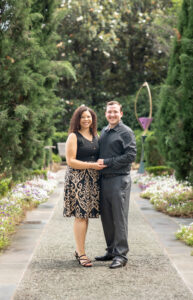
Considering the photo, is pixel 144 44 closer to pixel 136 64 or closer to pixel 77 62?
pixel 136 64

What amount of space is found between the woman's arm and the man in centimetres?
9

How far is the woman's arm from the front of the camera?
220 inches

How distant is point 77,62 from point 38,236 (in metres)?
24.5


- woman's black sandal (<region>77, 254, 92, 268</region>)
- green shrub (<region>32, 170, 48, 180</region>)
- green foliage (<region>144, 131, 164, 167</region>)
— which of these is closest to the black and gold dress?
woman's black sandal (<region>77, 254, 92, 268</region>)

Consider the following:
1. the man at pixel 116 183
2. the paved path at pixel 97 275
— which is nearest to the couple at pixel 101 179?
the man at pixel 116 183

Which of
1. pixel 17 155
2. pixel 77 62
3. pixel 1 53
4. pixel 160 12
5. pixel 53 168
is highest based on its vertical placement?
pixel 160 12

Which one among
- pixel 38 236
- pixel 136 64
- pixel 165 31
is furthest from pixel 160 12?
pixel 38 236

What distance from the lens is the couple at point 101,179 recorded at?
5.61 m

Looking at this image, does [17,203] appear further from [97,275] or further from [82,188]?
[97,275]

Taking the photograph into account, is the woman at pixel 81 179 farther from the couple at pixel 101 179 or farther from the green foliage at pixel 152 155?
the green foliage at pixel 152 155

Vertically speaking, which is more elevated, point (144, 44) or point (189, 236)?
point (144, 44)

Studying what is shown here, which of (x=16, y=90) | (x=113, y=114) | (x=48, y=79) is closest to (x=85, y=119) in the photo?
(x=113, y=114)

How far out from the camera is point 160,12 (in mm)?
28266

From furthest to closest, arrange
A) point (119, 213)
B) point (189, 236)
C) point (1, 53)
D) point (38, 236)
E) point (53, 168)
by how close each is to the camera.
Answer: point (53, 168), point (1, 53), point (38, 236), point (189, 236), point (119, 213)
